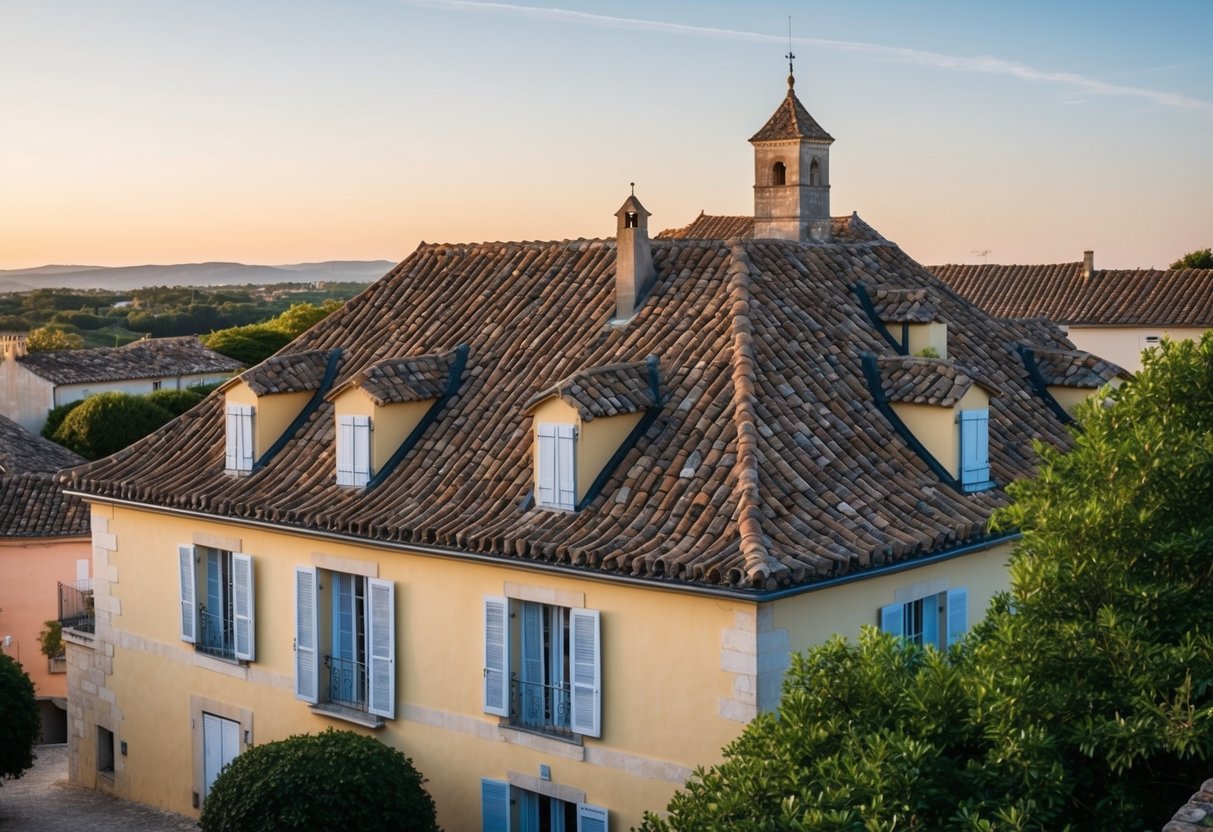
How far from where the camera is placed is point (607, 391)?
17781 millimetres

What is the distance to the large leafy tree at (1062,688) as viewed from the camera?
33.6 feet

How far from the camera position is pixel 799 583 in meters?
15.2

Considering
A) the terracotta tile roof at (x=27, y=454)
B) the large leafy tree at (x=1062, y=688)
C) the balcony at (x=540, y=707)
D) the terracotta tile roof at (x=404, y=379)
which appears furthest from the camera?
the terracotta tile roof at (x=27, y=454)

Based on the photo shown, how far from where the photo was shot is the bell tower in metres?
29.1

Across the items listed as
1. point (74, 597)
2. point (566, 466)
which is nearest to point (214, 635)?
point (566, 466)

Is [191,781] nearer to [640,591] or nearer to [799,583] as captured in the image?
[640,591]

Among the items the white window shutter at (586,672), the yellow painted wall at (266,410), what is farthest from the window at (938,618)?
the yellow painted wall at (266,410)

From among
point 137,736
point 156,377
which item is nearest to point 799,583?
point 137,736

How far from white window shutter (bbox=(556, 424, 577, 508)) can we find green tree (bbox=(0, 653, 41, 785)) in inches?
420

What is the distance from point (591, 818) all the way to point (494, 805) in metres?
1.59

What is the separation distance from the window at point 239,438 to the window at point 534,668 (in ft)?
17.3

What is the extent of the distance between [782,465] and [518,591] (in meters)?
3.44

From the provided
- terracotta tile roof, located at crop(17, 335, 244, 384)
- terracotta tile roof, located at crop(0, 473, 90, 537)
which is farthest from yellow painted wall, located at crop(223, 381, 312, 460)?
terracotta tile roof, located at crop(17, 335, 244, 384)

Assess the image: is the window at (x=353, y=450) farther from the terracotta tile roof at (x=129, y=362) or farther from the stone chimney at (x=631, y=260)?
the terracotta tile roof at (x=129, y=362)
